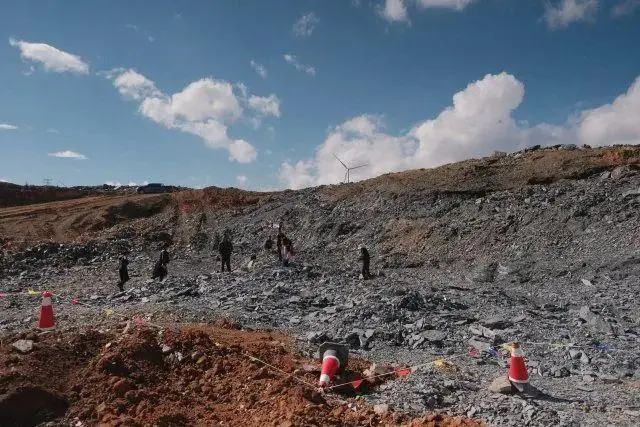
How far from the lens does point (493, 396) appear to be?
628 centimetres

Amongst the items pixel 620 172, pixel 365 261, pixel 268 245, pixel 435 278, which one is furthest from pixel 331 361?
pixel 620 172

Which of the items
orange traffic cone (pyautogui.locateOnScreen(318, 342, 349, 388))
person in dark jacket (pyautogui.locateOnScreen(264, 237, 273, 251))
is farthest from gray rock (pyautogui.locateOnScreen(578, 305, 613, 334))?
person in dark jacket (pyautogui.locateOnScreen(264, 237, 273, 251))

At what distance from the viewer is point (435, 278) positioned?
65.1ft

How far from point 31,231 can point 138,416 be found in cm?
2885

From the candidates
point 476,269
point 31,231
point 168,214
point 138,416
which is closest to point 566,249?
point 476,269

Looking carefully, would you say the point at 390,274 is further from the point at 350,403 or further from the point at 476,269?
the point at 350,403

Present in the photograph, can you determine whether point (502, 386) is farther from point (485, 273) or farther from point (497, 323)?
point (485, 273)

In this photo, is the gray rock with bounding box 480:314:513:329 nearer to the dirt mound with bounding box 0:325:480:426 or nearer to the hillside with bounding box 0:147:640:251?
the dirt mound with bounding box 0:325:480:426

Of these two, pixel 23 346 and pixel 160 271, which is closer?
pixel 23 346

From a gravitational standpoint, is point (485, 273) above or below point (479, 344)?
above

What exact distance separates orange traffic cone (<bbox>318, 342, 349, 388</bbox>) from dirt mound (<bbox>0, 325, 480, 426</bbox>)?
0.22 meters

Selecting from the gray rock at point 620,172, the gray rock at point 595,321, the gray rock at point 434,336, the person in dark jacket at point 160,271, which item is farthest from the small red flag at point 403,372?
the gray rock at point 620,172

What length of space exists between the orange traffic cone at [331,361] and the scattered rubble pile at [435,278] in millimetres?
581

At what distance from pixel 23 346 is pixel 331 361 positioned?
4.13 meters
